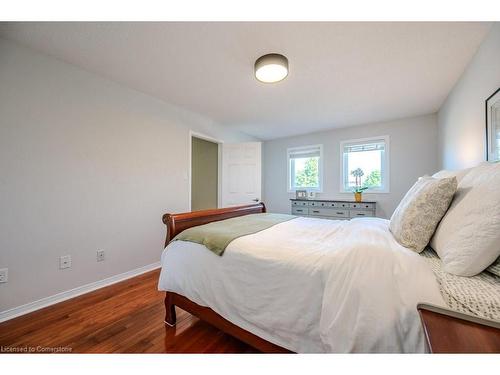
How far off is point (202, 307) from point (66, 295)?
1.54 meters

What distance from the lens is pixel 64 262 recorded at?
191cm

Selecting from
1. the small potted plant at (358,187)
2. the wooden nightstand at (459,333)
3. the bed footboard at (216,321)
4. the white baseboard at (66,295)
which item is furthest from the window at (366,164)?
the white baseboard at (66,295)

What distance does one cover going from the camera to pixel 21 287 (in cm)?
168

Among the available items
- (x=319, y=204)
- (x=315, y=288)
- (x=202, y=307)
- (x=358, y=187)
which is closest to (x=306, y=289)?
(x=315, y=288)

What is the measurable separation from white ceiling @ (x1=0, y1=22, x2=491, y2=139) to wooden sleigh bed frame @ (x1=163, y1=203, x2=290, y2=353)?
1.43 metres

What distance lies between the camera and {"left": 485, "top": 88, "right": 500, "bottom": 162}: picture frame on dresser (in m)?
1.42

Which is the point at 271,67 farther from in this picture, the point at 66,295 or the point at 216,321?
the point at 66,295

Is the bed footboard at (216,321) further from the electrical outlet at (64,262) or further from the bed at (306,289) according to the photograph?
the electrical outlet at (64,262)

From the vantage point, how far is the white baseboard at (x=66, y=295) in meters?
1.61

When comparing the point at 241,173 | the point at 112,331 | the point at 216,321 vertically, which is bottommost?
the point at 112,331

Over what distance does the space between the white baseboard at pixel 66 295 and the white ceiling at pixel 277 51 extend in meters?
2.20

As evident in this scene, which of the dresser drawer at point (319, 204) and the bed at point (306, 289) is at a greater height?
the dresser drawer at point (319, 204)
